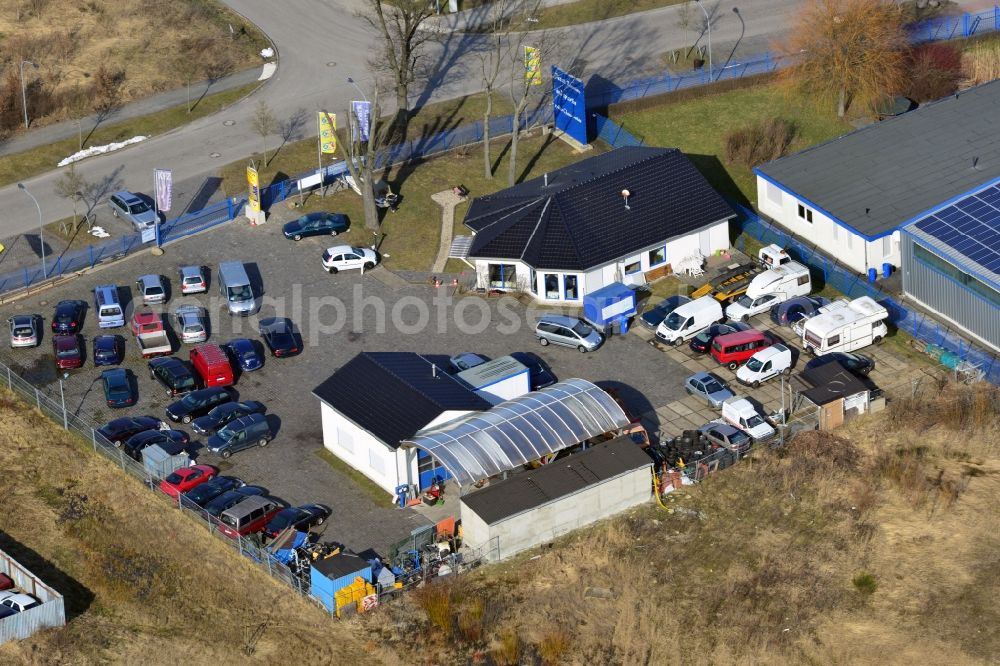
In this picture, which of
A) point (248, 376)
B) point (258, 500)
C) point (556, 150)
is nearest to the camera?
point (258, 500)

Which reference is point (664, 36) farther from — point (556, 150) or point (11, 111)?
point (11, 111)

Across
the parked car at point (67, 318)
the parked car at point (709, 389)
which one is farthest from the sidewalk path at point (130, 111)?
the parked car at point (709, 389)

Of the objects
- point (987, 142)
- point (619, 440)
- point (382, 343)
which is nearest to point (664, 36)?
point (987, 142)

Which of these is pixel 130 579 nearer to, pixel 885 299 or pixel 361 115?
pixel 361 115

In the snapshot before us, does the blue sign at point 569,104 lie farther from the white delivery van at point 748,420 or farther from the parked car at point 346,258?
the white delivery van at point 748,420

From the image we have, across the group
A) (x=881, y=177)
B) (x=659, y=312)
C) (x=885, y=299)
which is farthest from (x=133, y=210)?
→ (x=885, y=299)

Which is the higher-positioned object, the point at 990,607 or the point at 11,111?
the point at 11,111

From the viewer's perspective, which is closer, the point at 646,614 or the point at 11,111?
the point at 646,614
